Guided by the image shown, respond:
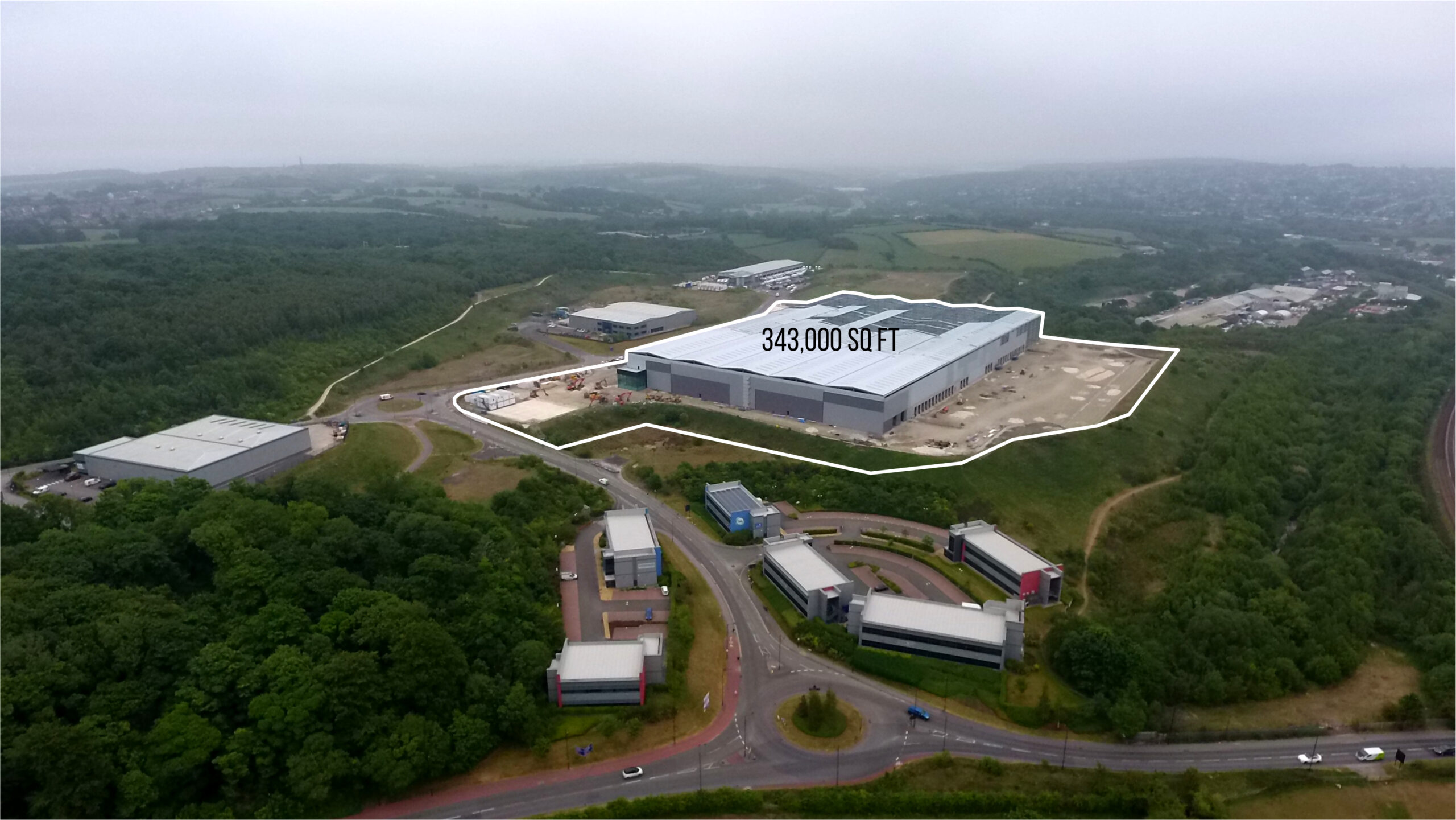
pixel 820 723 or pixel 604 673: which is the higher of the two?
pixel 604 673

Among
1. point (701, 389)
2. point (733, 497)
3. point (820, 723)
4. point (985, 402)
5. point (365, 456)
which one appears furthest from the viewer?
point (985, 402)

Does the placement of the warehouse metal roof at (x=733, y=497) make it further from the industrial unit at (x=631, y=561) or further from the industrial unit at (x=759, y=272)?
the industrial unit at (x=759, y=272)

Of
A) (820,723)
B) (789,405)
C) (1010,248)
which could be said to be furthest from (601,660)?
(1010,248)

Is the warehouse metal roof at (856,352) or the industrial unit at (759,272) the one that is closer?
the warehouse metal roof at (856,352)

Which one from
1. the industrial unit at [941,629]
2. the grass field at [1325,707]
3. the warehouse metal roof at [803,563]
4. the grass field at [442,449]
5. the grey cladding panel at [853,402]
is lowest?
the grass field at [1325,707]

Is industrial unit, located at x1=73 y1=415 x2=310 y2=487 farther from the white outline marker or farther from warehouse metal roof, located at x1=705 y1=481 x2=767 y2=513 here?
warehouse metal roof, located at x1=705 y1=481 x2=767 y2=513

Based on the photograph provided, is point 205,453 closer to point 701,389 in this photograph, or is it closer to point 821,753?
point 701,389

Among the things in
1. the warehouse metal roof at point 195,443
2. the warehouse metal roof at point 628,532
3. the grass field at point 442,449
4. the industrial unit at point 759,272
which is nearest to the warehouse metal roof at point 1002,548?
the warehouse metal roof at point 628,532
